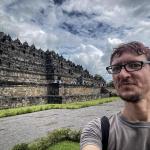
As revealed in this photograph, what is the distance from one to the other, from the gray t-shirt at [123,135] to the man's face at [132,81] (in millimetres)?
214

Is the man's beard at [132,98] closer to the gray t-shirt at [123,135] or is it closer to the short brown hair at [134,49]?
the gray t-shirt at [123,135]

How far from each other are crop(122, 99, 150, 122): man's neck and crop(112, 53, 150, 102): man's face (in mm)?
64

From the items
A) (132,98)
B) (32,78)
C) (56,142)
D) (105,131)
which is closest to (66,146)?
(56,142)

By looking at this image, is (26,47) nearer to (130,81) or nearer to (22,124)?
(22,124)

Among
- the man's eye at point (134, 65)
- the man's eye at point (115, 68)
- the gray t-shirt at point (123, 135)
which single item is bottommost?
the gray t-shirt at point (123, 135)

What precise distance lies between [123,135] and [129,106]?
254mm

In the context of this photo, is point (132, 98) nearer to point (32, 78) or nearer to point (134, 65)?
point (134, 65)

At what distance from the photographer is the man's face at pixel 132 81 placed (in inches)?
88.7

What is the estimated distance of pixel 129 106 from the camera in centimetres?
233

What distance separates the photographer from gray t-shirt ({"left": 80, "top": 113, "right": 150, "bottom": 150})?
2191mm

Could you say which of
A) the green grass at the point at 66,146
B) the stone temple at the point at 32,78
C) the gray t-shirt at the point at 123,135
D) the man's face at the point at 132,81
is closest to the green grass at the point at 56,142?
the green grass at the point at 66,146

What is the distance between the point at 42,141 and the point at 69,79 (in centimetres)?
3761

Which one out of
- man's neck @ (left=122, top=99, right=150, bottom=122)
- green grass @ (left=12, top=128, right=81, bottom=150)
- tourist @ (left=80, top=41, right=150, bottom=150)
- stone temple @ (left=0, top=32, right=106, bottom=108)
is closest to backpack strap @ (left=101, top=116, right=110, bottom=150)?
tourist @ (left=80, top=41, right=150, bottom=150)

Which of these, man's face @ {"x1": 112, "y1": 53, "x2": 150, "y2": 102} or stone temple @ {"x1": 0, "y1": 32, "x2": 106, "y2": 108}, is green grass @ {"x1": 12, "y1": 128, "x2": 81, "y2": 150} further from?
stone temple @ {"x1": 0, "y1": 32, "x2": 106, "y2": 108}
